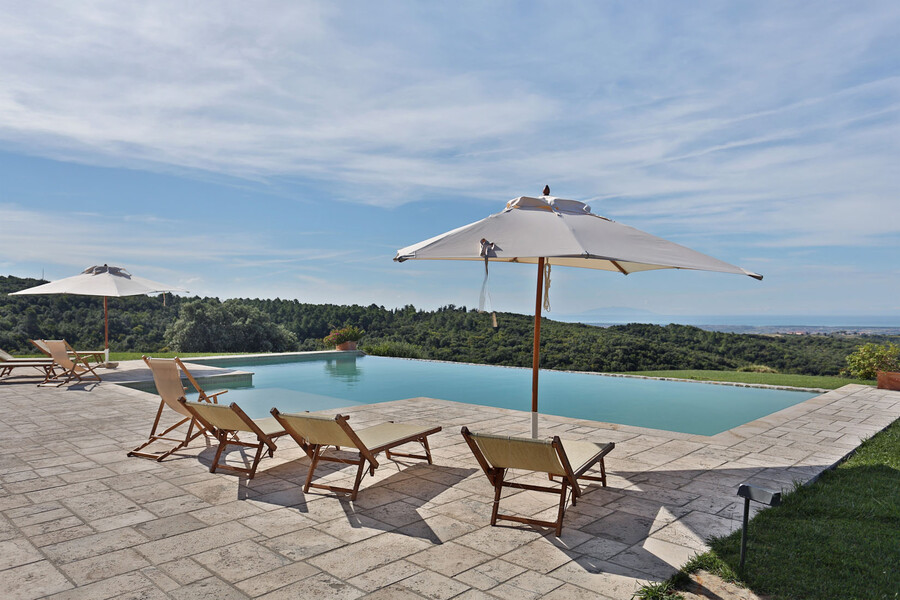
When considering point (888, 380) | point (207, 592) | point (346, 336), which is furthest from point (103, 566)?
point (346, 336)

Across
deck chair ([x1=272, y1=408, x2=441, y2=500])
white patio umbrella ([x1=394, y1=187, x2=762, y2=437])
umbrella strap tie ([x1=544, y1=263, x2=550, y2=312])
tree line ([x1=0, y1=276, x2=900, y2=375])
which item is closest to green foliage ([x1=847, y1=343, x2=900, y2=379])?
tree line ([x1=0, y1=276, x2=900, y2=375])

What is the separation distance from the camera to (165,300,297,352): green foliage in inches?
804

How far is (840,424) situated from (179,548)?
7.09 m

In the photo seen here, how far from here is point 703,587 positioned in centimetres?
253

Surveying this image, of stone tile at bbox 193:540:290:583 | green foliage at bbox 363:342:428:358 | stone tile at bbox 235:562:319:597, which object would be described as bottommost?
stone tile at bbox 193:540:290:583

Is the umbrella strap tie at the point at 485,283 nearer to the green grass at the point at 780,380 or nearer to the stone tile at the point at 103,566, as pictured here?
the stone tile at the point at 103,566

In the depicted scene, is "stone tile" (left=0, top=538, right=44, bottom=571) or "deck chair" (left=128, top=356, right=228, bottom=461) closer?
"stone tile" (left=0, top=538, right=44, bottom=571)

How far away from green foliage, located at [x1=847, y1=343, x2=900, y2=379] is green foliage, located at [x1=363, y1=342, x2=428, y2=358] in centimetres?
1098

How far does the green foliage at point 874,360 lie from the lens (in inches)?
426

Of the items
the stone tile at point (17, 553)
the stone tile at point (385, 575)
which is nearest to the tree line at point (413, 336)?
the stone tile at point (385, 575)

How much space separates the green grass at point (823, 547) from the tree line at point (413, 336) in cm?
1043

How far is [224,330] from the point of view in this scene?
68.5 feet

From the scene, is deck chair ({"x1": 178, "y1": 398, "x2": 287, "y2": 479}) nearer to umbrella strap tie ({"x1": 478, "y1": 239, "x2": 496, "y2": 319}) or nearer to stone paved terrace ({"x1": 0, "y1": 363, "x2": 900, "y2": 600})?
stone paved terrace ({"x1": 0, "y1": 363, "x2": 900, "y2": 600})

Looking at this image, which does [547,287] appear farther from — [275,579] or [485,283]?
[275,579]
